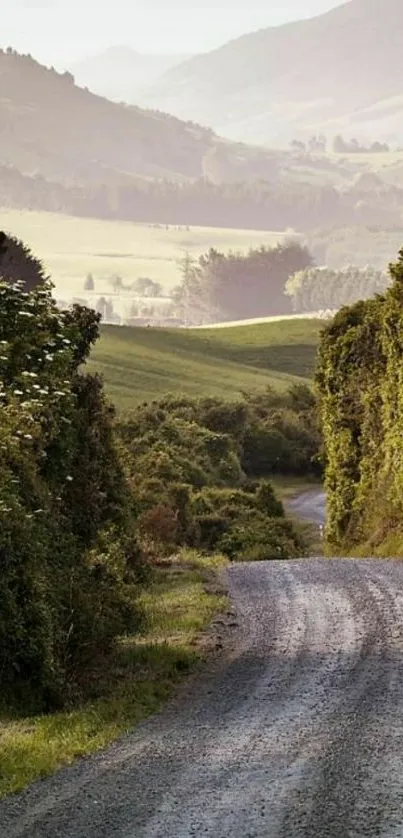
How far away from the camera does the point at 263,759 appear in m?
12.4

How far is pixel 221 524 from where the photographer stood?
4953 centimetres

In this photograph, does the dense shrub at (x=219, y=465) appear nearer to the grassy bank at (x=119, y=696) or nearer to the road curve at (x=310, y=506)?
the road curve at (x=310, y=506)

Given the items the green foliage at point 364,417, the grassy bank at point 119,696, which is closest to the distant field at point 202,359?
the green foliage at point 364,417

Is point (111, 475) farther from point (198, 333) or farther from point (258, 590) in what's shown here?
point (198, 333)

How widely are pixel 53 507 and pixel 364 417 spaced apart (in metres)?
24.0

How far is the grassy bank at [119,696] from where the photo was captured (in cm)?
1303

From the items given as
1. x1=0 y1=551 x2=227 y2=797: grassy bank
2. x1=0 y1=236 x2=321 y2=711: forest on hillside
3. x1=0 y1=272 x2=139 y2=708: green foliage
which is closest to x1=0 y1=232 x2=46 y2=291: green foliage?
x1=0 y1=236 x2=321 y2=711: forest on hillside

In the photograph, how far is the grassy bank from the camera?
1303 cm

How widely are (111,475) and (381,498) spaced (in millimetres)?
17469

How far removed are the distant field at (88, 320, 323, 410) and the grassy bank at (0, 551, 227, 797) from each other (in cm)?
7860

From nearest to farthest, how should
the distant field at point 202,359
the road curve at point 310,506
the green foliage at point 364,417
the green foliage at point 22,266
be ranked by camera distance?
1. the green foliage at point 364,417
2. the green foliage at point 22,266
3. the road curve at point 310,506
4. the distant field at point 202,359

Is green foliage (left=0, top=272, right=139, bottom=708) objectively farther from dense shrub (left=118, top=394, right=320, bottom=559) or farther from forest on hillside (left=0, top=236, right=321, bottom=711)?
dense shrub (left=118, top=394, right=320, bottom=559)

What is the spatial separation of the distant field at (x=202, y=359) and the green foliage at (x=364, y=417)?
58.3 metres

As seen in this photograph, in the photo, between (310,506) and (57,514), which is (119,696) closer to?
(57,514)
